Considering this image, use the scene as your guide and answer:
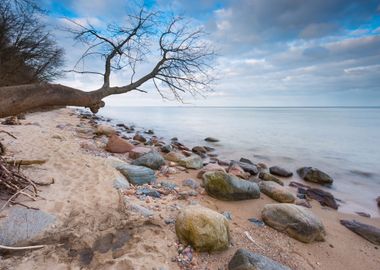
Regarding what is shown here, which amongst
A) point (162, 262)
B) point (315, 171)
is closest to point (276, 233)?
point (162, 262)

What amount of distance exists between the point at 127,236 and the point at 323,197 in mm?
5699

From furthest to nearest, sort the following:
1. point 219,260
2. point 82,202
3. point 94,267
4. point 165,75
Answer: point 165,75
point 82,202
point 219,260
point 94,267

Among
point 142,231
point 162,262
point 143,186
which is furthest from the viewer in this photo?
point 143,186

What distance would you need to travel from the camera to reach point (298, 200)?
5.89 m

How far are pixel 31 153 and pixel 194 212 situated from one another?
504 centimetres

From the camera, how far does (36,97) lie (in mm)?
2951

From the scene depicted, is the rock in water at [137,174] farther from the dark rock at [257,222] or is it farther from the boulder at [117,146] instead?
the boulder at [117,146]

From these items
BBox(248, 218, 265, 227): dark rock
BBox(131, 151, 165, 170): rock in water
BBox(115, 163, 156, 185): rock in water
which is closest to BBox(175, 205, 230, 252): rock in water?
BBox(248, 218, 265, 227): dark rock

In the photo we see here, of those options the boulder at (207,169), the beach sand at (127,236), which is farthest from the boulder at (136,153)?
the beach sand at (127,236)

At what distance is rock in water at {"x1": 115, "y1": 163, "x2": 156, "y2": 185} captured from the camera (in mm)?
5258

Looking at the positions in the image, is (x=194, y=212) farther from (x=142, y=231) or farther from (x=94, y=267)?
(x=94, y=267)

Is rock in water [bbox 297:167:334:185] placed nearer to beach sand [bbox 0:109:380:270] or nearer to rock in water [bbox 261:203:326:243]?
beach sand [bbox 0:109:380:270]

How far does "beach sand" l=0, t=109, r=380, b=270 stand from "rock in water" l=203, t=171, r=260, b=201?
16 centimetres

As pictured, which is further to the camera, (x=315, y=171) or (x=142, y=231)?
(x=315, y=171)
